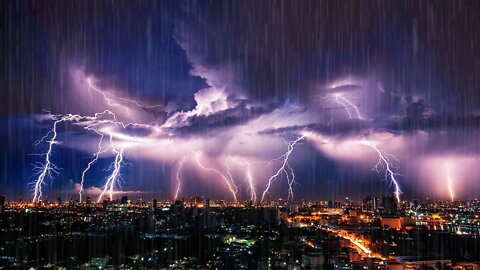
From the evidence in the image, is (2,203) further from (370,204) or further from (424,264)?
(370,204)

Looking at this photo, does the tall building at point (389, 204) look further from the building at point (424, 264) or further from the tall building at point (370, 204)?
the building at point (424, 264)

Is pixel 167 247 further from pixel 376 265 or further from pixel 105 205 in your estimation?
pixel 105 205

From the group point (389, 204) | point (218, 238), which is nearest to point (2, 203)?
point (218, 238)

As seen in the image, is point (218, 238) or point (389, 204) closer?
point (218, 238)

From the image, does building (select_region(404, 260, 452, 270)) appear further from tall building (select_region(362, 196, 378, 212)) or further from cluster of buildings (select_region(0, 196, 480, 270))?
tall building (select_region(362, 196, 378, 212))

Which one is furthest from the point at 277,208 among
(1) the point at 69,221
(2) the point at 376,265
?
(2) the point at 376,265

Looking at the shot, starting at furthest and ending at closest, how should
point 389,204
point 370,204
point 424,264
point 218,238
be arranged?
1. point 370,204
2. point 389,204
3. point 218,238
4. point 424,264

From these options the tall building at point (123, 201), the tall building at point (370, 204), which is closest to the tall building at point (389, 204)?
the tall building at point (370, 204)

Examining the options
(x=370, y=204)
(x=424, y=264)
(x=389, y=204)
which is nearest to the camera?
(x=424, y=264)

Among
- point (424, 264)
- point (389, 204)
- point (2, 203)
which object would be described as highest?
point (2, 203)

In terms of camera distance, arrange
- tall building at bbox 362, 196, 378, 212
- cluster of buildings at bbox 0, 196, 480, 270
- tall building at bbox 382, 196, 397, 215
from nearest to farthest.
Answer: cluster of buildings at bbox 0, 196, 480, 270 → tall building at bbox 382, 196, 397, 215 → tall building at bbox 362, 196, 378, 212

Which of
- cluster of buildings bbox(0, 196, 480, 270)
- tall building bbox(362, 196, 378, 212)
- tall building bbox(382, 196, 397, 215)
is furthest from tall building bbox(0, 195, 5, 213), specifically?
tall building bbox(362, 196, 378, 212)

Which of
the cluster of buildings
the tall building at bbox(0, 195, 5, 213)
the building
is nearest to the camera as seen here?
the cluster of buildings
